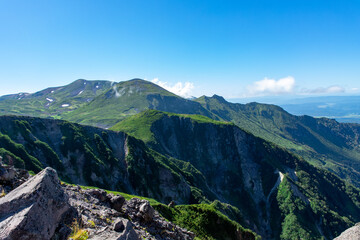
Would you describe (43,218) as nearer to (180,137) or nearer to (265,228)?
(265,228)

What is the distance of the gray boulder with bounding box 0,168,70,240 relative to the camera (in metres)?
10.7

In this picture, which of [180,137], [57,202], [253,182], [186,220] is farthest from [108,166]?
[253,182]

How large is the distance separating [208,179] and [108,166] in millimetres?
90920

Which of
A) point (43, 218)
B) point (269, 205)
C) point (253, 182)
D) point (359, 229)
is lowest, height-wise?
point (269, 205)

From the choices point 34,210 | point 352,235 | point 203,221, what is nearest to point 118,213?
point 34,210

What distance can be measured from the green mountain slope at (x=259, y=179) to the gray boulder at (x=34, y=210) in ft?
323

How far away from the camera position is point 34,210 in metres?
12.0

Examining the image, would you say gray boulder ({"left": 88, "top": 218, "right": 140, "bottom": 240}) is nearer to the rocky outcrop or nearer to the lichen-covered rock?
the lichen-covered rock

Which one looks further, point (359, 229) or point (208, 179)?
point (208, 179)

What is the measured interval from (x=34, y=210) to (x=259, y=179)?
165m

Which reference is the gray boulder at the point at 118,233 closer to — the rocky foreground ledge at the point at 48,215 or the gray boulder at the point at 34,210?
the rocky foreground ledge at the point at 48,215

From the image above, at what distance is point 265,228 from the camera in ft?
421

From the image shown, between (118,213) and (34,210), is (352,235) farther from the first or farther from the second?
(34,210)

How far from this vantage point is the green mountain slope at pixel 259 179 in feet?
411
